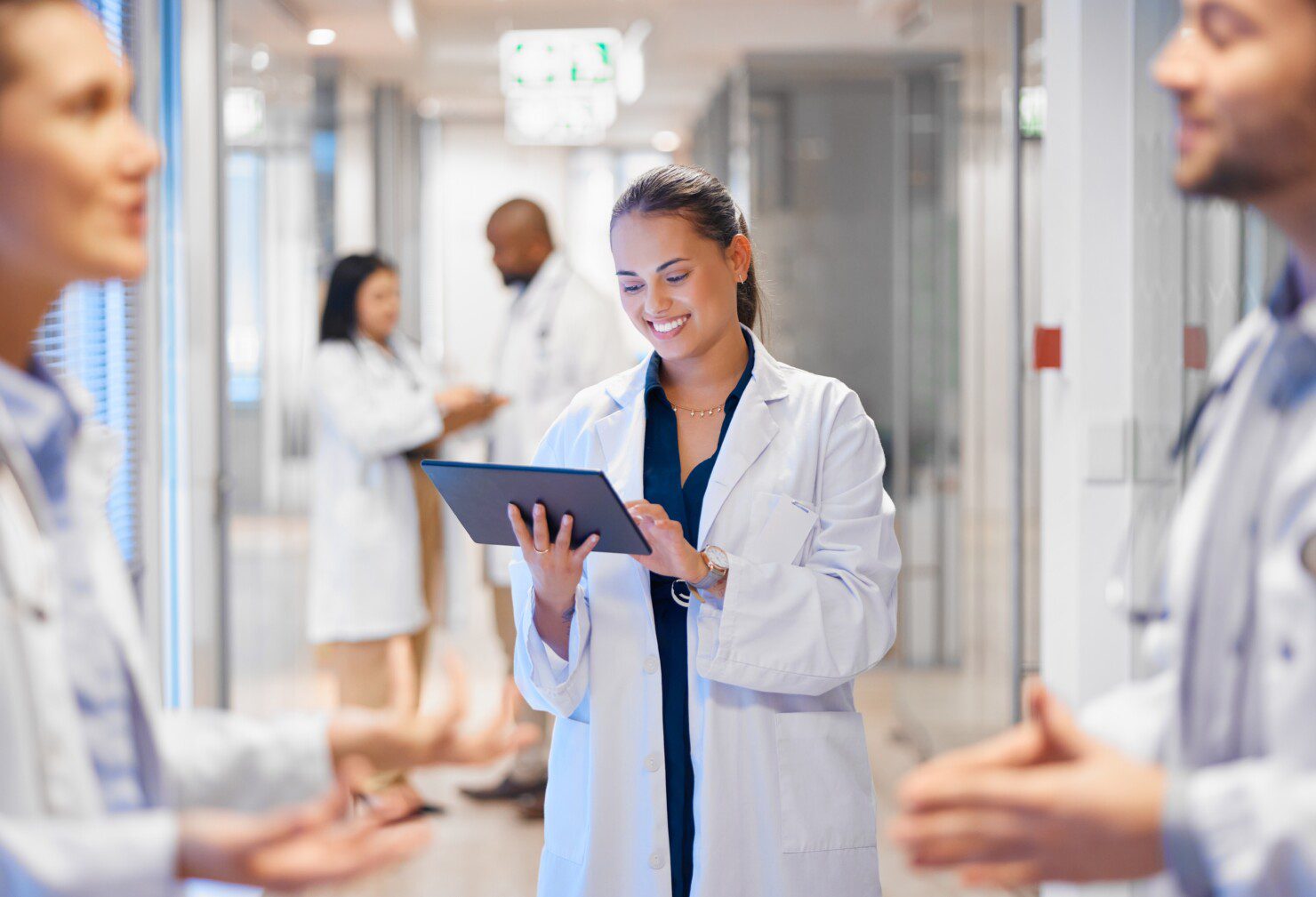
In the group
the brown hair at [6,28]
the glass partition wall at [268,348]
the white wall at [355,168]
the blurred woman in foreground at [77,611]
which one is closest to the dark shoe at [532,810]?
the glass partition wall at [268,348]

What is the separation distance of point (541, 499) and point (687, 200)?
1.71ft

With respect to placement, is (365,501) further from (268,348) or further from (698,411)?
(698,411)

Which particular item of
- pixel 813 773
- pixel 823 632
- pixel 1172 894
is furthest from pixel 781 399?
pixel 1172 894

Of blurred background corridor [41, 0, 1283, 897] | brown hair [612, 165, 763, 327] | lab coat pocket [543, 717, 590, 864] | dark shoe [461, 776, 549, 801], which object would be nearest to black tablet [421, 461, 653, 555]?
lab coat pocket [543, 717, 590, 864]

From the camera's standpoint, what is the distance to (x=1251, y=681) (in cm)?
89

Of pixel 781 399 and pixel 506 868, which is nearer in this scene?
pixel 781 399

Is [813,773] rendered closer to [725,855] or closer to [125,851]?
[725,855]

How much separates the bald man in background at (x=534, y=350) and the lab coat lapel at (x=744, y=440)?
221 centimetres

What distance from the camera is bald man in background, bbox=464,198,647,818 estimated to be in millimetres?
4141

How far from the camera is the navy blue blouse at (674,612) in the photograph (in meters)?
1.82

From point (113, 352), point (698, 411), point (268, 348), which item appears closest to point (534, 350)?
point (268, 348)

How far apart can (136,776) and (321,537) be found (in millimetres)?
2973

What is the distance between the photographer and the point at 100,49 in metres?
0.95

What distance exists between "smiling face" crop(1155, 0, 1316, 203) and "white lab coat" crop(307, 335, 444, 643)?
3035 mm
